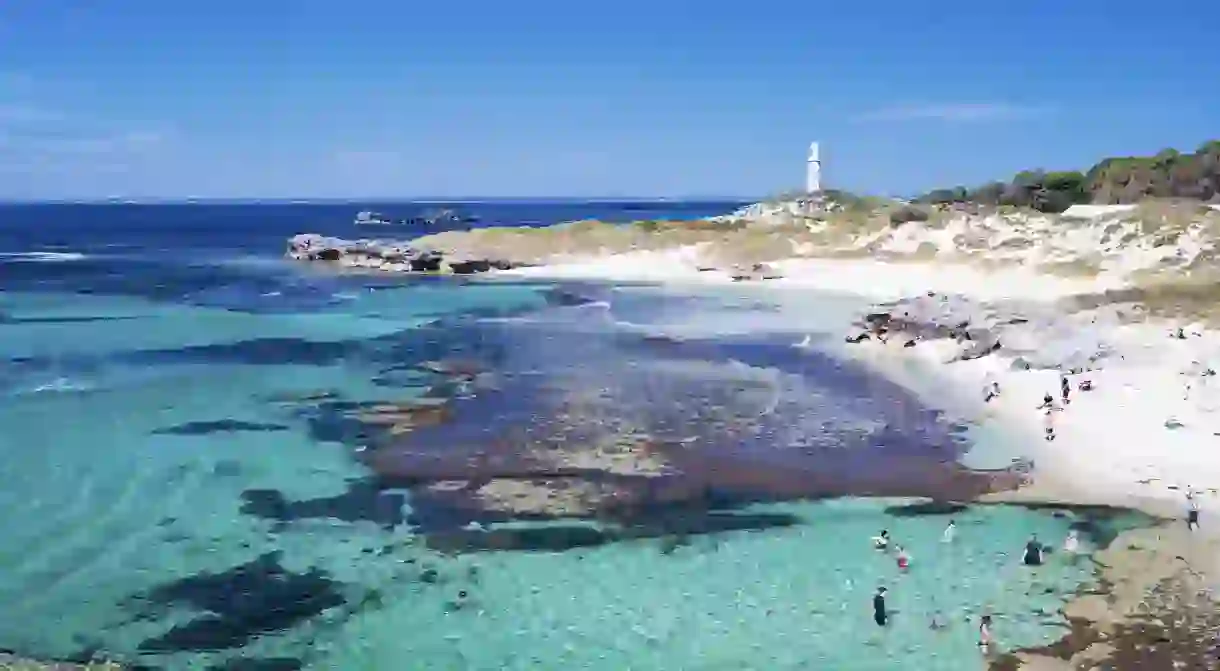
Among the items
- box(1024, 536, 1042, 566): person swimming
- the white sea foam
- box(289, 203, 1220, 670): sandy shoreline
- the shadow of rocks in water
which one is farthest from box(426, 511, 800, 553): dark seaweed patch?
the white sea foam

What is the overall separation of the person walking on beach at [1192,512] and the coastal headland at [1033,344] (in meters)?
0.10

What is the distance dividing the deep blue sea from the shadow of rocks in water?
6cm

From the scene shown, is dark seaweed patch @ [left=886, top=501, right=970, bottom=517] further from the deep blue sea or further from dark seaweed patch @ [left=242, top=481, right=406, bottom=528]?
dark seaweed patch @ [left=242, top=481, right=406, bottom=528]

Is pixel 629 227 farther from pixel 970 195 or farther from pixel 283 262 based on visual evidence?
Answer: pixel 970 195

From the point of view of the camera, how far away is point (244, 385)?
1748 inches

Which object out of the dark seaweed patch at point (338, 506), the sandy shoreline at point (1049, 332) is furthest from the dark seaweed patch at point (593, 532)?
the sandy shoreline at point (1049, 332)

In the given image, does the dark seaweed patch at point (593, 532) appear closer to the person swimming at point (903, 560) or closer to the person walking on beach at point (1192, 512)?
the person swimming at point (903, 560)

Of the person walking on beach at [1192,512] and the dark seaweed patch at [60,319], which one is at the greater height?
the dark seaweed patch at [60,319]

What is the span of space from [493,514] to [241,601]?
678 cm

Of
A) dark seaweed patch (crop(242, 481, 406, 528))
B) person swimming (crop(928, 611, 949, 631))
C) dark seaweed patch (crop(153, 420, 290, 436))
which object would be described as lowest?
person swimming (crop(928, 611, 949, 631))

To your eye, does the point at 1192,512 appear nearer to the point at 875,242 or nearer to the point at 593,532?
the point at 593,532

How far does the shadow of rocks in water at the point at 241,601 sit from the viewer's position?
20125 mm

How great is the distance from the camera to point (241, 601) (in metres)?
21.8

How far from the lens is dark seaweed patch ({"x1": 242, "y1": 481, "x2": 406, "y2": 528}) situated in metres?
26.9
